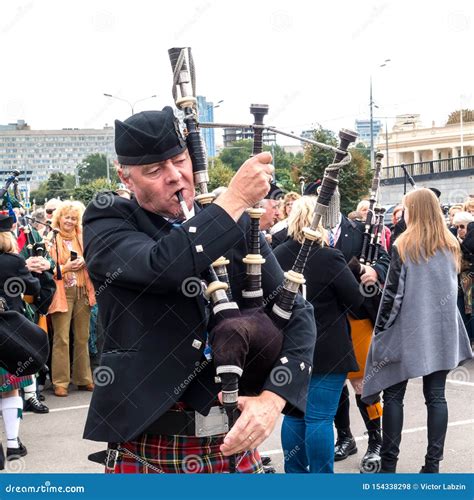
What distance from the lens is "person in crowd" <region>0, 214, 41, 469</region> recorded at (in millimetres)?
6738

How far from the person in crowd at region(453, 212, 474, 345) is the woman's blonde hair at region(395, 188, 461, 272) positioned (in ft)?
15.1

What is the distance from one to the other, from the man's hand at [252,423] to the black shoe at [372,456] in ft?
12.0

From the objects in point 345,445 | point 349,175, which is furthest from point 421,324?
point 349,175

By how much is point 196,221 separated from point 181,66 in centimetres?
49

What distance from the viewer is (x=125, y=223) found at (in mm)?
2654

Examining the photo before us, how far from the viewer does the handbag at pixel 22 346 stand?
3.61 metres

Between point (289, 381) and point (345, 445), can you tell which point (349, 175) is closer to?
point (345, 445)

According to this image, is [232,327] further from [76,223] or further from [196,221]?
[76,223]

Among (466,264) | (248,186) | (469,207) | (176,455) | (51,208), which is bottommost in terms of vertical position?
(466,264)

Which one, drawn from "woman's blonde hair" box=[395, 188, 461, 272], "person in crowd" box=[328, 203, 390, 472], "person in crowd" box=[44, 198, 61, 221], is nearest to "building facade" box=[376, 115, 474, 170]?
"person in crowd" box=[44, 198, 61, 221]

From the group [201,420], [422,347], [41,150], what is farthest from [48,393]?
[41,150]

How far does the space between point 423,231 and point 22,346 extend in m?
3.03

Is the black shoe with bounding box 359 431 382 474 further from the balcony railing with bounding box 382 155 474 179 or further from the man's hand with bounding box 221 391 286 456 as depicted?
the balcony railing with bounding box 382 155 474 179

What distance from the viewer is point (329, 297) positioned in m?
5.65
